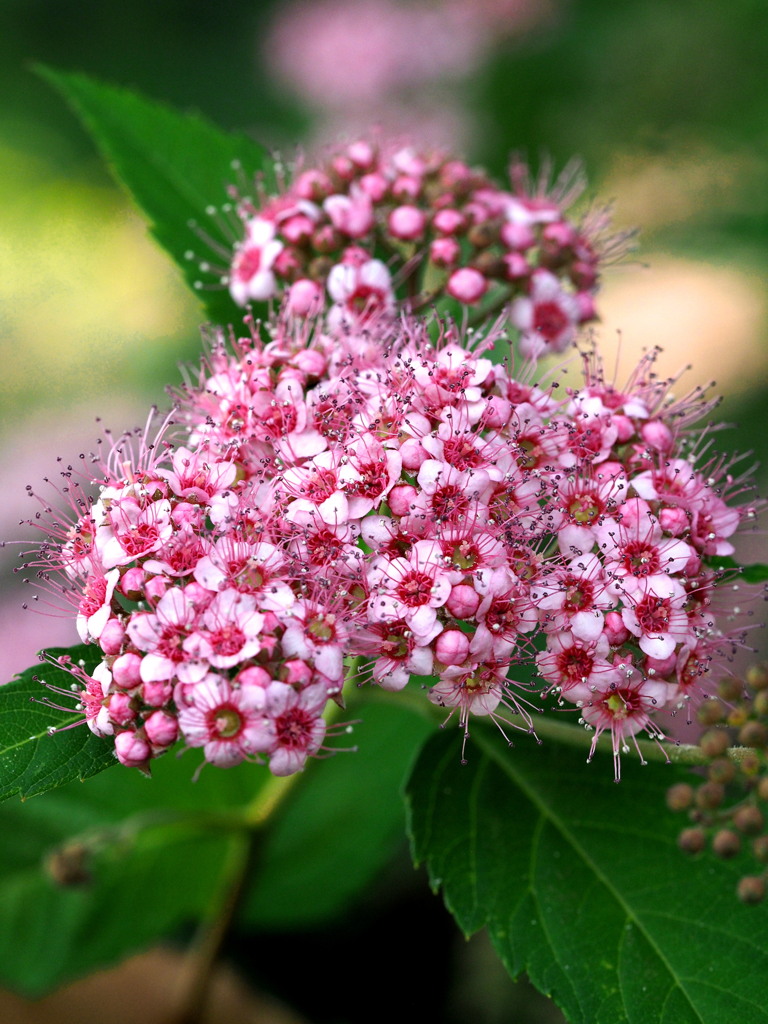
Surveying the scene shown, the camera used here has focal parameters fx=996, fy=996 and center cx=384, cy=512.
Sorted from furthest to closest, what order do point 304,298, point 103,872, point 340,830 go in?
point 340,830, point 103,872, point 304,298

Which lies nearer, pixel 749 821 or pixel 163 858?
pixel 749 821

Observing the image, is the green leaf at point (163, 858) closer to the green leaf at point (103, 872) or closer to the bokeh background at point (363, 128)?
the green leaf at point (103, 872)

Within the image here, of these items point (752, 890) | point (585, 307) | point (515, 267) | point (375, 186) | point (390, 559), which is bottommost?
point (752, 890)

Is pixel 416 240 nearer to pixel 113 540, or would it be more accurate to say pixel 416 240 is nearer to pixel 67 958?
pixel 113 540

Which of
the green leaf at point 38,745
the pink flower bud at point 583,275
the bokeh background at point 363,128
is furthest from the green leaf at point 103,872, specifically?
the pink flower bud at point 583,275

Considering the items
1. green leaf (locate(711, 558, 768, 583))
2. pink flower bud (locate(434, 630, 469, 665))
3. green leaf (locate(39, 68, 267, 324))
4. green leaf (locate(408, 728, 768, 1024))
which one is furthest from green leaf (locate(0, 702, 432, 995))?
A: green leaf (locate(39, 68, 267, 324))

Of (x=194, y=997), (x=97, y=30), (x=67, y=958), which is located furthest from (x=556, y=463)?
A: (x=97, y=30)

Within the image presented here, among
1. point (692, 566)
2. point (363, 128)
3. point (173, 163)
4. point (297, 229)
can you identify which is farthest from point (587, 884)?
point (363, 128)

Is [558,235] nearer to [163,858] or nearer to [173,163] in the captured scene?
[173,163]
